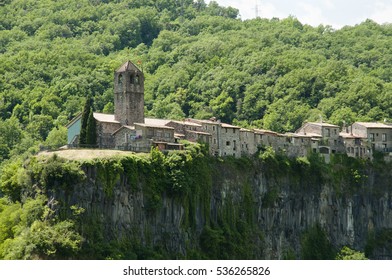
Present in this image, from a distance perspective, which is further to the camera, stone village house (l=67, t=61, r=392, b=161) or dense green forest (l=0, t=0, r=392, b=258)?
dense green forest (l=0, t=0, r=392, b=258)

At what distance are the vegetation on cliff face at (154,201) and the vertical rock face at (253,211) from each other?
21 centimetres

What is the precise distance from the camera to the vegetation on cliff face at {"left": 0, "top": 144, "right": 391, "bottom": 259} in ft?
281

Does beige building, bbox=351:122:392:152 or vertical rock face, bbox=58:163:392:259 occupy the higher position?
beige building, bbox=351:122:392:152

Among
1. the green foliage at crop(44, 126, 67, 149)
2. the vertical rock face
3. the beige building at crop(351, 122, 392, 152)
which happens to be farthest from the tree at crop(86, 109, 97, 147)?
the green foliage at crop(44, 126, 67, 149)

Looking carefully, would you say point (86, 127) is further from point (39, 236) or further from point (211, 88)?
point (211, 88)

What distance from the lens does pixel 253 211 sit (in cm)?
10850

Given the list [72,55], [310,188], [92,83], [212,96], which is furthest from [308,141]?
[72,55]

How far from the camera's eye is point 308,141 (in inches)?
4685

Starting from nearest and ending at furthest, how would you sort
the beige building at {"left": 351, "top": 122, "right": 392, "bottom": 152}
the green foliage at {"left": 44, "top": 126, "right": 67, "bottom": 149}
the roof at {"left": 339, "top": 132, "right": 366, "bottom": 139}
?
the roof at {"left": 339, "top": 132, "right": 366, "bottom": 139} < the beige building at {"left": 351, "top": 122, "right": 392, "bottom": 152} < the green foliage at {"left": 44, "top": 126, "right": 67, "bottom": 149}

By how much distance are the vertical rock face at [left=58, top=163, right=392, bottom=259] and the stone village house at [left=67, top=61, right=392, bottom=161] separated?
13.2ft

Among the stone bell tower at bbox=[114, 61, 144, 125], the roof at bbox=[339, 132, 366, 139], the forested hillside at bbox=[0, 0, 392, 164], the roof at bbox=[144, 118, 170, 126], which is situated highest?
the forested hillside at bbox=[0, 0, 392, 164]

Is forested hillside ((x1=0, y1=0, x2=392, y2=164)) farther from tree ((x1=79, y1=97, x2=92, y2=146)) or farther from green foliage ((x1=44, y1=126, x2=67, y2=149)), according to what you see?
tree ((x1=79, y1=97, x2=92, y2=146))

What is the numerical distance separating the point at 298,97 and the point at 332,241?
158 ft

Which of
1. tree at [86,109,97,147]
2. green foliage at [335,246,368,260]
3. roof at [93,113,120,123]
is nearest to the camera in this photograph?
tree at [86,109,97,147]
